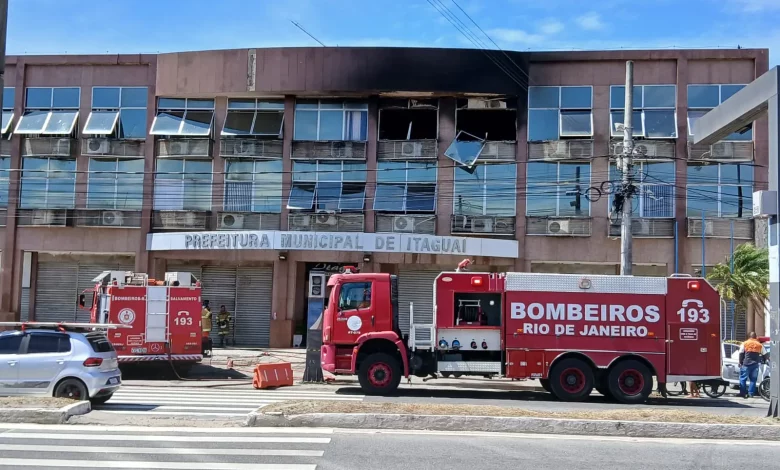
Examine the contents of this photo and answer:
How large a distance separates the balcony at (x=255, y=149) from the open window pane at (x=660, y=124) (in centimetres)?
1553

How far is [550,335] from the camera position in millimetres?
18062

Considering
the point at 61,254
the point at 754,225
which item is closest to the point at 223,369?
the point at 61,254

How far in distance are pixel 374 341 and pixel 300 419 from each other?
263 inches

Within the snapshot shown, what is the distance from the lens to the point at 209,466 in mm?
9133

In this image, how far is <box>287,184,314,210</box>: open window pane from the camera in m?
32.7

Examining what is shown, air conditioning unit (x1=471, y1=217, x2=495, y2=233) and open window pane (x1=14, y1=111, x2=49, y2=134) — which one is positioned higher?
open window pane (x1=14, y1=111, x2=49, y2=134)

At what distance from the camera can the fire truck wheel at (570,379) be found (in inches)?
704

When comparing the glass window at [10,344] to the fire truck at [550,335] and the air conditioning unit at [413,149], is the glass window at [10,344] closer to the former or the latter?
the fire truck at [550,335]

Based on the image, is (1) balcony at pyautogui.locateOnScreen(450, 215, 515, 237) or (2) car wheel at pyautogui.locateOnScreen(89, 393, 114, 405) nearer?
(2) car wheel at pyautogui.locateOnScreen(89, 393, 114, 405)

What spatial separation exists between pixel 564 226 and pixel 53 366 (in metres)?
22.6

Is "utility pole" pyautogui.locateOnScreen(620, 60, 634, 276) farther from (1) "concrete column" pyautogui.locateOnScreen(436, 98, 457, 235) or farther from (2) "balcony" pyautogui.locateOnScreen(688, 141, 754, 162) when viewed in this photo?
(1) "concrete column" pyautogui.locateOnScreen(436, 98, 457, 235)

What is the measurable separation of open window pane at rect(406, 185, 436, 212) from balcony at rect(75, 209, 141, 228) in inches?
465

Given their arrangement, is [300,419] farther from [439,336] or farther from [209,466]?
[439,336]

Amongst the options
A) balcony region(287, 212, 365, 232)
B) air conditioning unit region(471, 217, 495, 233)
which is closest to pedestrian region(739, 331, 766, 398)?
air conditioning unit region(471, 217, 495, 233)
